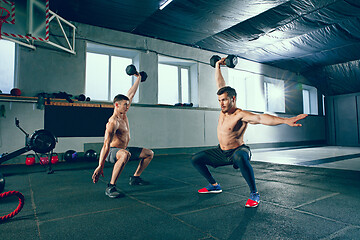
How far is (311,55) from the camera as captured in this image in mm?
8148

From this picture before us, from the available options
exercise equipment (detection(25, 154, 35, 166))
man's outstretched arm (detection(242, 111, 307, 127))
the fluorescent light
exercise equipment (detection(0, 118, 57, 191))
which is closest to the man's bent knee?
man's outstretched arm (detection(242, 111, 307, 127))

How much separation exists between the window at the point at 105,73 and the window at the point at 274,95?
5.91 meters

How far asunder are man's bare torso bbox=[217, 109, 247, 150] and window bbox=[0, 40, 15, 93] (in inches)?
206

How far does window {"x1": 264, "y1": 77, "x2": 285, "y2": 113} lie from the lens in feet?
32.1

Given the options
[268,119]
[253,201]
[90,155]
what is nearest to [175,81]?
[90,155]

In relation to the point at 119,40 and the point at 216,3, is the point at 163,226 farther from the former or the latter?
the point at 119,40

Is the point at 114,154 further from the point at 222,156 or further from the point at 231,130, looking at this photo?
the point at 231,130

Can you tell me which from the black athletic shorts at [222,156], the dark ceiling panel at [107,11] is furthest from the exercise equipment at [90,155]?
the black athletic shorts at [222,156]

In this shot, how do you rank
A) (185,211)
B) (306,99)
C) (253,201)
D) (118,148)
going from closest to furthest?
(185,211), (253,201), (118,148), (306,99)

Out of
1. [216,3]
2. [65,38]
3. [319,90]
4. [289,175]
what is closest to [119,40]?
→ [65,38]

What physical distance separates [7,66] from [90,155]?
9.16 ft

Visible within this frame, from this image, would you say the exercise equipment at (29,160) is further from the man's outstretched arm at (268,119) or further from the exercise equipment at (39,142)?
the man's outstretched arm at (268,119)

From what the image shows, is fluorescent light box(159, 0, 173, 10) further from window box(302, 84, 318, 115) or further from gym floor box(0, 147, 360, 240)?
window box(302, 84, 318, 115)

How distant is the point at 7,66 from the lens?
5219 mm
